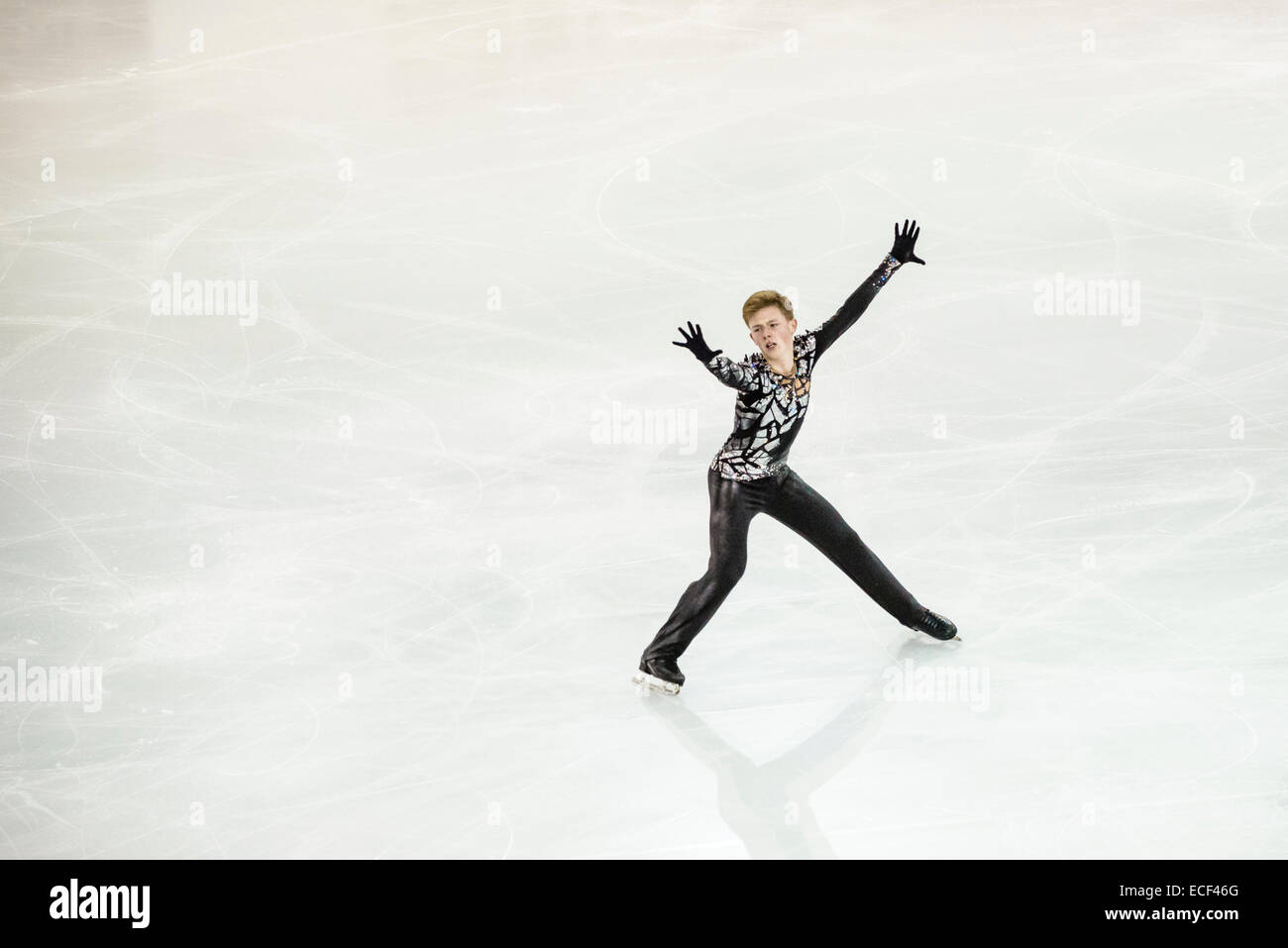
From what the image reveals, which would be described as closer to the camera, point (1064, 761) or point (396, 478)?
point (1064, 761)

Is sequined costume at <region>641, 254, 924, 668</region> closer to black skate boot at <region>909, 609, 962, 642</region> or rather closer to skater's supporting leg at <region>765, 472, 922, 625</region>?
skater's supporting leg at <region>765, 472, 922, 625</region>

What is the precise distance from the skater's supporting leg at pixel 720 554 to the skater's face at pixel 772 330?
61cm

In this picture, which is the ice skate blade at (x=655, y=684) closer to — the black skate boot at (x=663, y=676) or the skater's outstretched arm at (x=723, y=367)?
the black skate boot at (x=663, y=676)

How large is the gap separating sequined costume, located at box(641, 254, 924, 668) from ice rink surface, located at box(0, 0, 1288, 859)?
0.46m

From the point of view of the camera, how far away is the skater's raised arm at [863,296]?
23.0 ft

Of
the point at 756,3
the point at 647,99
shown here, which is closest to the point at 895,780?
the point at 647,99

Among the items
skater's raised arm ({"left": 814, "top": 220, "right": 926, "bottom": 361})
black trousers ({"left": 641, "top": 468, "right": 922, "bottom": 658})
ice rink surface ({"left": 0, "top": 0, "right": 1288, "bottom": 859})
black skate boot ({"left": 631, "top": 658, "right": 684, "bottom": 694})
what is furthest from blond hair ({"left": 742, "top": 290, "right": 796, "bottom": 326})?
ice rink surface ({"left": 0, "top": 0, "right": 1288, "bottom": 859})

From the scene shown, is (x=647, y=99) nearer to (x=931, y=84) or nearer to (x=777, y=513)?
(x=931, y=84)

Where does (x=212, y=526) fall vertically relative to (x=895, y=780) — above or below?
above

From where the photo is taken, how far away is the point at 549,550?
8.71 meters

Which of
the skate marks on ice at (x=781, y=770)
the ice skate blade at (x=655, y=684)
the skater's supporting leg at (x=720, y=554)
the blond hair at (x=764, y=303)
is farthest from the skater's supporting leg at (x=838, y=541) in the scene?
the ice skate blade at (x=655, y=684)

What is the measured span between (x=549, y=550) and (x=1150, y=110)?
6762mm

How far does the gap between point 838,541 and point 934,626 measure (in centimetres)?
70

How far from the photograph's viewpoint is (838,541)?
720 centimetres
